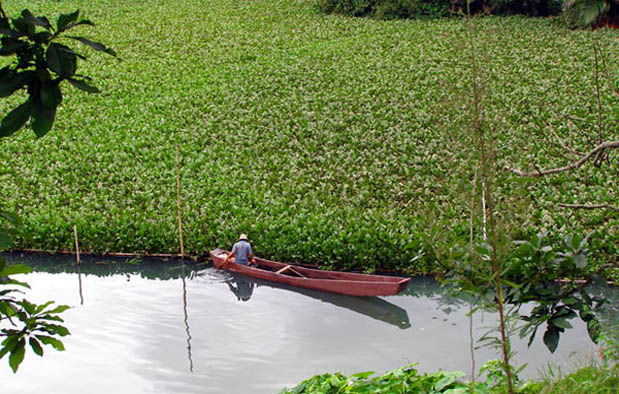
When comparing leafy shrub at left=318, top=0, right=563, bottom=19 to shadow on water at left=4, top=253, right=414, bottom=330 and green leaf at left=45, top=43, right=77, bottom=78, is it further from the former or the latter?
green leaf at left=45, top=43, right=77, bottom=78

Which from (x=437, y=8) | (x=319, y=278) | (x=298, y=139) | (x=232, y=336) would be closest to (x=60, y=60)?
(x=232, y=336)

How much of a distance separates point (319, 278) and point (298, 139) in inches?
267

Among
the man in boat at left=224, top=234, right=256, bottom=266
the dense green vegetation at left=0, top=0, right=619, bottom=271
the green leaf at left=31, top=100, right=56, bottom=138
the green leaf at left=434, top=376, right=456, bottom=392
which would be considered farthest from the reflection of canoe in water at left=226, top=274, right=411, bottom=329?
the green leaf at left=31, top=100, right=56, bottom=138

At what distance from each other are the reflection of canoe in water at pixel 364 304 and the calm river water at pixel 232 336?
0.05 feet

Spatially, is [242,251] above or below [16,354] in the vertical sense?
above

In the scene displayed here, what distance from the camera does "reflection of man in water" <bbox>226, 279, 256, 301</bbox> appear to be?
9969 mm

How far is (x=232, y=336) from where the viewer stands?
8523 millimetres

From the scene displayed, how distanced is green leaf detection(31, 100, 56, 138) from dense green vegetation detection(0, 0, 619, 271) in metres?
2.07

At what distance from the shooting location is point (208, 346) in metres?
8.23

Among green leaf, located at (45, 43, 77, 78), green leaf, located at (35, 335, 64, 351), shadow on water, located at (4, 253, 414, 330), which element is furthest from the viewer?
shadow on water, located at (4, 253, 414, 330)

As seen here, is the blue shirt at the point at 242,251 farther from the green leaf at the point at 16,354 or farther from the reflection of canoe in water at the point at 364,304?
the green leaf at the point at 16,354

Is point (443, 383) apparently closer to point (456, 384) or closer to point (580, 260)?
point (456, 384)

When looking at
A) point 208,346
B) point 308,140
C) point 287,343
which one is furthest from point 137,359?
point 308,140

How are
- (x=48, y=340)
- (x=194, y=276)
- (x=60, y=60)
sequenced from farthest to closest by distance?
(x=194, y=276) < (x=48, y=340) < (x=60, y=60)
